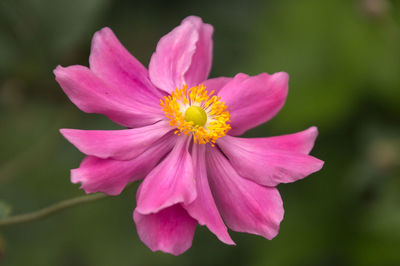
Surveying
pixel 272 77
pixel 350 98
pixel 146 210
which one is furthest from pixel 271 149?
pixel 350 98

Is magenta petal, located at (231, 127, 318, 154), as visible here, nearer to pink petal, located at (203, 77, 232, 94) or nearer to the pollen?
the pollen

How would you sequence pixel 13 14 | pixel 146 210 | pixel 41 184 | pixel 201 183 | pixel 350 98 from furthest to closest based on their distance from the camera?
pixel 350 98 < pixel 41 184 < pixel 13 14 < pixel 201 183 < pixel 146 210

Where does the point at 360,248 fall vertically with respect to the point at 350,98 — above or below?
below

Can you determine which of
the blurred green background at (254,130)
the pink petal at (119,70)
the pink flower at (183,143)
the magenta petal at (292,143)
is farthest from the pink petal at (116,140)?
the blurred green background at (254,130)

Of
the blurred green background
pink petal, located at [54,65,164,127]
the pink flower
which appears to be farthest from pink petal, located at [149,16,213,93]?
the blurred green background

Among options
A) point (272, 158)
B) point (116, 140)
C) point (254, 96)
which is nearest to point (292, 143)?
point (272, 158)

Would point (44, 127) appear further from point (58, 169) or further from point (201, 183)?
point (201, 183)

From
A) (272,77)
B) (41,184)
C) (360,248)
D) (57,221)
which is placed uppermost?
(272,77)
